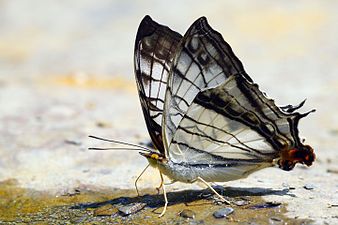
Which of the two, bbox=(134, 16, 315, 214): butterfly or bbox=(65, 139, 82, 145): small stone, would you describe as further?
bbox=(65, 139, 82, 145): small stone

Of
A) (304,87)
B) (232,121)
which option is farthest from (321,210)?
(304,87)

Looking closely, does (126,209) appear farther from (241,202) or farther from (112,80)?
(112,80)

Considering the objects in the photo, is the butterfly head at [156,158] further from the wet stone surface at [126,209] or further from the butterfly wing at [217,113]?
the wet stone surface at [126,209]

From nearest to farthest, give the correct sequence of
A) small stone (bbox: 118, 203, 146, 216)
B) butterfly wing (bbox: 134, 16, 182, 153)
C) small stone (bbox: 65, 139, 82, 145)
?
small stone (bbox: 118, 203, 146, 216) → butterfly wing (bbox: 134, 16, 182, 153) → small stone (bbox: 65, 139, 82, 145)

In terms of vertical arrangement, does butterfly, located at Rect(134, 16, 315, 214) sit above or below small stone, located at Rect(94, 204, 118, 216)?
above

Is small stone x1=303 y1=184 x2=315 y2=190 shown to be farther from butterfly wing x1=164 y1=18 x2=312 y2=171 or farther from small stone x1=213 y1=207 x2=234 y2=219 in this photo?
small stone x1=213 y1=207 x2=234 y2=219

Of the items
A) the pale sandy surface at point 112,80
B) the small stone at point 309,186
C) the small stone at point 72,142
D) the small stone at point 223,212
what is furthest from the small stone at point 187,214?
the small stone at point 72,142

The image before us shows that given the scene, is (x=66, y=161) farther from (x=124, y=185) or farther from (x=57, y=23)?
(x=57, y=23)

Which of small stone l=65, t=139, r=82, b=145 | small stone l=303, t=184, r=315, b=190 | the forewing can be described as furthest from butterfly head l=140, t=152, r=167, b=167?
small stone l=65, t=139, r=82, b=145
